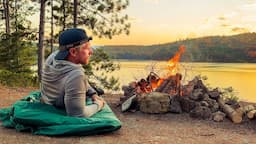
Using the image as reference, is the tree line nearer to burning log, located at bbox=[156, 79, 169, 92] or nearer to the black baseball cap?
burning log, located at bbox=[156, 79, 169, 92]

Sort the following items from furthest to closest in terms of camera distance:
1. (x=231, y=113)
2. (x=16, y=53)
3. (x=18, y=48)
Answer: (x=16, y=53)
(x=18, y=48)
(x=231, y=113)

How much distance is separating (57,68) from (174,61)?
270 cm

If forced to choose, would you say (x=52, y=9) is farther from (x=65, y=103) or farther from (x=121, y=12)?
(x=65, y=103)

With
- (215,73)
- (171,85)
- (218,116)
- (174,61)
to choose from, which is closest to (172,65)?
(174,61)

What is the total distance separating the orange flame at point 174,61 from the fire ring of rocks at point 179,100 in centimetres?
13

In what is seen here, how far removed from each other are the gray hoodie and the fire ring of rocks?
1.69 metres

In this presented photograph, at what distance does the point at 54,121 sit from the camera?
13.0 ft

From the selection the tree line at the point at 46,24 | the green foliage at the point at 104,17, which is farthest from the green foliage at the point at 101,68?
the green foliage at the point at 104,17

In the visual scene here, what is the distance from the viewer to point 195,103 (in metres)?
5.79

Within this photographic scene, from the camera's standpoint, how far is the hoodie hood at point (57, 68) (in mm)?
3934

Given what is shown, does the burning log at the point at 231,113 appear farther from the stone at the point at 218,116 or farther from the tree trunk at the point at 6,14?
the tree trunk at the point at 6,14

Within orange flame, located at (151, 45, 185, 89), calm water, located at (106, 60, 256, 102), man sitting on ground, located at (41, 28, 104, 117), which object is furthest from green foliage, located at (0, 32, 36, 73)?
man sitting on ground, located at (41, 28, 104, 117)

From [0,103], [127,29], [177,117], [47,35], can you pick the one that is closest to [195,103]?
[177,117]

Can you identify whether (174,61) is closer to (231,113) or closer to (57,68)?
(231,113)
